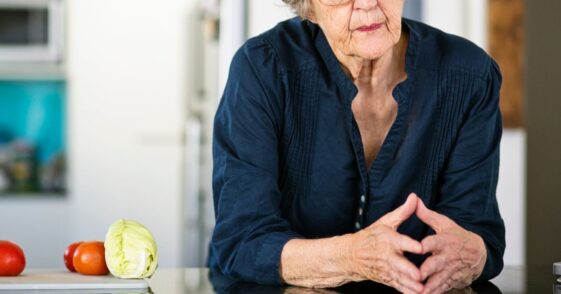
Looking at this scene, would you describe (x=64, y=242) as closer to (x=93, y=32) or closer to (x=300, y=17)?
(x=93, y=32)

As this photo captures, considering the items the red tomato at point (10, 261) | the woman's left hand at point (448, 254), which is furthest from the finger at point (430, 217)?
the red tomato at point (10, 261)

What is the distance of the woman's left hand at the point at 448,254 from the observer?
4.34ft

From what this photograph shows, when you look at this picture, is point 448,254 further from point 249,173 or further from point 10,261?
point 10,261

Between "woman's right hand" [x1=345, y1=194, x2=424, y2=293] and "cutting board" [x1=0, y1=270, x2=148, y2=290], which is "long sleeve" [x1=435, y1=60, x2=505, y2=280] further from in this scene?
"cutting board" [x1=0, y1=270, x2=148, y2=290]

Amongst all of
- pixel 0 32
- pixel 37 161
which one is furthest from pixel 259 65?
pixel 37 161

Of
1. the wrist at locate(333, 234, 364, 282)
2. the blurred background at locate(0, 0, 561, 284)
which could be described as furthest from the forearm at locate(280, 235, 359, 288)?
the blurred background at locate(0, 0, 561, 284)

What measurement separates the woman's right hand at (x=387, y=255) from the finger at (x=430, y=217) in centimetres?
1

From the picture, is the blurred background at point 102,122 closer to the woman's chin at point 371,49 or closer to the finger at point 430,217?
the woman's chin at point 371,49

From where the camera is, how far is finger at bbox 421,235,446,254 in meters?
1.32

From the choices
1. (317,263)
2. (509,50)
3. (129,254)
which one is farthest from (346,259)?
(509,50)

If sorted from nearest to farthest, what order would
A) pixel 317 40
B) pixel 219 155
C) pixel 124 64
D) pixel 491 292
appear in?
1. pixel 491 292
2. pixel 219 155
3. pixel 317 40
4. pixel 124 64

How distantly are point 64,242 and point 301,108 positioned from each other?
3.87 meters

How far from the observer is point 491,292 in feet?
4.29

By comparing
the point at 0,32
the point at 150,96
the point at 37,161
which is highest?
the point at 0,32
